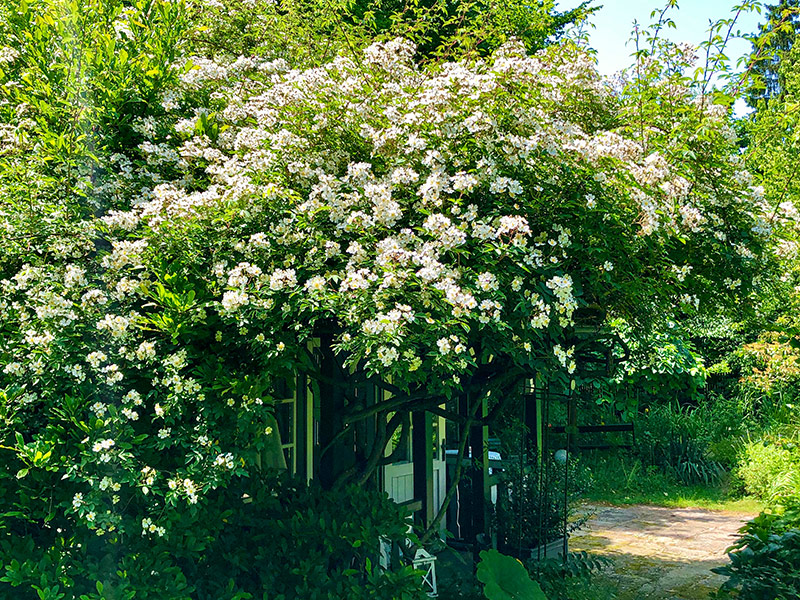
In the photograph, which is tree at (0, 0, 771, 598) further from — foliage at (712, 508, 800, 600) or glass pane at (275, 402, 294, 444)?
foliage at (712, 508, 800, 600)

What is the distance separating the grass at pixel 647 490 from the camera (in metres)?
11.2

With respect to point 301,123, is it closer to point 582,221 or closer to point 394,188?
point 394,188

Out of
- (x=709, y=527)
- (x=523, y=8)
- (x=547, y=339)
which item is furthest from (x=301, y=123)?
(x=709, y=527)

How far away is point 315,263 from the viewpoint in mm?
3568

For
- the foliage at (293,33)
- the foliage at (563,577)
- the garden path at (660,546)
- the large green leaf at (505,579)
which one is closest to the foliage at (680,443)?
the garden path at (660,546)

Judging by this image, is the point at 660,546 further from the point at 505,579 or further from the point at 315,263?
the point at 315,263

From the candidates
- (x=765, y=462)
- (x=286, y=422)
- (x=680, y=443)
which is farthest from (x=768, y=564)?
(x=680, y=443)

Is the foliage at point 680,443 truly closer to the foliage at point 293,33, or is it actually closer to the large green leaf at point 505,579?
the foliage at point 293,33

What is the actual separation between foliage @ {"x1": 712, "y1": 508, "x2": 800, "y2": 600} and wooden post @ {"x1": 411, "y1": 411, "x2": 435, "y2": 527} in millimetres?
2784

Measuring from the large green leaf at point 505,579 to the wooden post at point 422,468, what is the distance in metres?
2.50

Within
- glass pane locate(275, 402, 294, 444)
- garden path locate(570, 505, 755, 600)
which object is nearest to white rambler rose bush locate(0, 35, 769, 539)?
glass pane locate(275, 402, 294, 444)

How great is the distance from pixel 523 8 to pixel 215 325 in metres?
7.47

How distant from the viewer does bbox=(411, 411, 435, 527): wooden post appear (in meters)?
7.36

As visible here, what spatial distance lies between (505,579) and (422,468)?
107 inches
